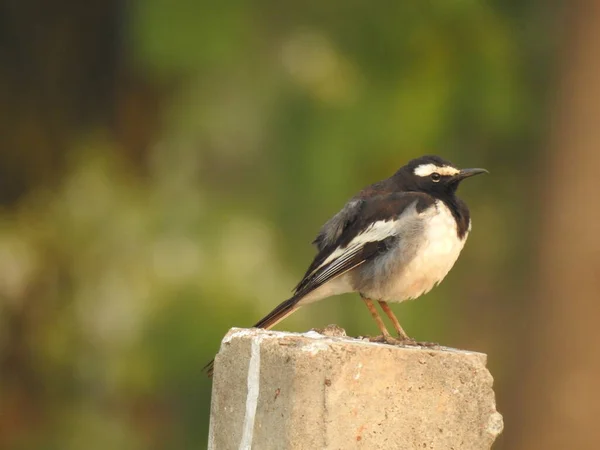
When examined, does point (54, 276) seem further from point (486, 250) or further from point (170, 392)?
point (486, 250)

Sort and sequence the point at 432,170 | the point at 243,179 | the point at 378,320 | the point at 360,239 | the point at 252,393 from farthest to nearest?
the point at 243,179
the point at 432,170
the point at 360,239
the point at 378,320
the point at 252,393

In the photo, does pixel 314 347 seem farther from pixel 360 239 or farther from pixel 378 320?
pixel 360 239

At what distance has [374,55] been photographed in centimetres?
1081

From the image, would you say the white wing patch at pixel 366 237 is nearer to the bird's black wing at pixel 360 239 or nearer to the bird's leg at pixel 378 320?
the bird's black wing at pixel 360 239

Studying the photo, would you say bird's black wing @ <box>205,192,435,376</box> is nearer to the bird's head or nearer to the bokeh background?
A: the bird's head

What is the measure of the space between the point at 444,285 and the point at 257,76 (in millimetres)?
2495

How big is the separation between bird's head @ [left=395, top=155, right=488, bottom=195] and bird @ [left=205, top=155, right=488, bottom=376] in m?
0.13

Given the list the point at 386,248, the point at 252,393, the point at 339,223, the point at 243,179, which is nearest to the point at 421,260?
the point at 386,248

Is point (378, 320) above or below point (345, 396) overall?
below

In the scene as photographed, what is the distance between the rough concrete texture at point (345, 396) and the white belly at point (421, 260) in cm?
115

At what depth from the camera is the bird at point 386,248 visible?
5.74 meters

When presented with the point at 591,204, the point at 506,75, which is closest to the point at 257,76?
the point at 506,75

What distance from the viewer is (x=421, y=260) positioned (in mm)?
5746

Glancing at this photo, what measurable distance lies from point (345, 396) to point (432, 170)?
6.60ft
